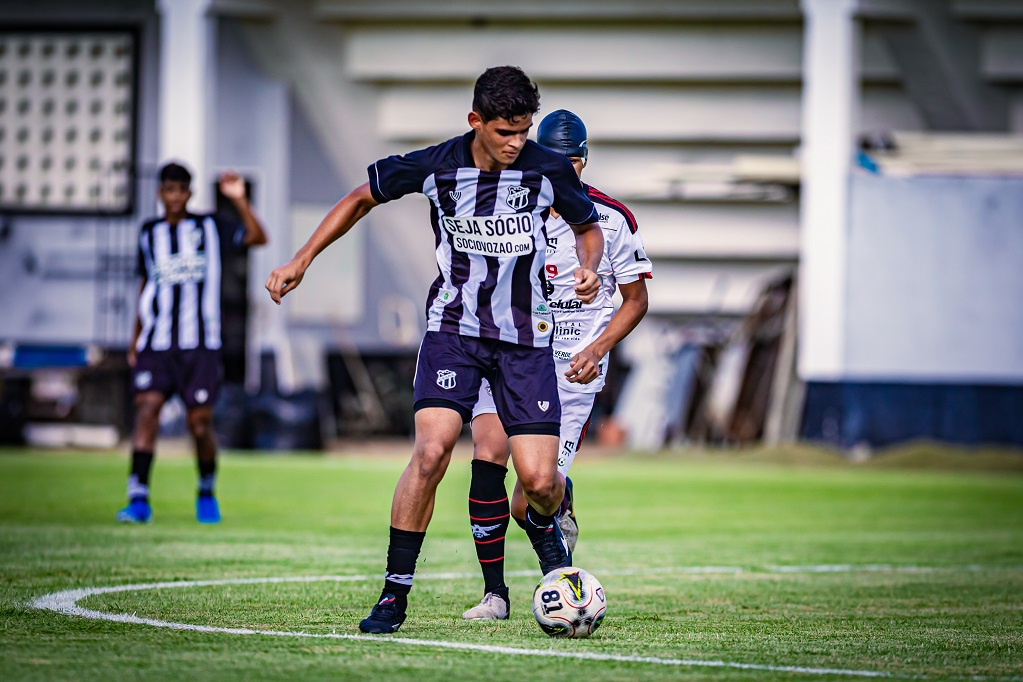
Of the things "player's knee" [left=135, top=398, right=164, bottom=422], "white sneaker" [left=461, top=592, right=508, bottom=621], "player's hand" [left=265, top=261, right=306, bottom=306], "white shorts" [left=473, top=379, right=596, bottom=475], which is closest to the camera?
"player's hand" [left=265, top=261, right=306, bottom=306]

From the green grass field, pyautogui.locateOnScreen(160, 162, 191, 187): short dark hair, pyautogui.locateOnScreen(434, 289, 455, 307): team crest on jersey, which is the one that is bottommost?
the green grass field

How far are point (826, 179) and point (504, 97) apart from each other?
56.6ft

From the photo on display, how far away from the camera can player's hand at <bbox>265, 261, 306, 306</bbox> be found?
5.24 meters

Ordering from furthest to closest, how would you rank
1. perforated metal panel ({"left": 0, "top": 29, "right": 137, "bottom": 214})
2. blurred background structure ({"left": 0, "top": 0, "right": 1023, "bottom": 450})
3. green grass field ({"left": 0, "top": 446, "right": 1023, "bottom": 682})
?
perforated metal panel ({"left": 0, "top": 29, "right": 137, "bottom": 214}) → blurred background structure ({"left": 0, "top": 0, "right": 1023, "bottom": 450}) → green grass field ({"left": 0, "top": 446, "right": 1023, "bottom": 682})

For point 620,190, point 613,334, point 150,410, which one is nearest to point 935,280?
point 620,190

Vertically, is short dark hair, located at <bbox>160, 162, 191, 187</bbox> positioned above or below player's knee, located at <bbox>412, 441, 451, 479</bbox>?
above

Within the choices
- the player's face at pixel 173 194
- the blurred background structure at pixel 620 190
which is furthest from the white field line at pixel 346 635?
the blurred background structure at pixel 620 190

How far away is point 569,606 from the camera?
210 inches

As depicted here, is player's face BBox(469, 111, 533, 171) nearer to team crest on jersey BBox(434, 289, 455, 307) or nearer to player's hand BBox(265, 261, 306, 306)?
team crest on jersey BBox(434, 289, 455, 307)

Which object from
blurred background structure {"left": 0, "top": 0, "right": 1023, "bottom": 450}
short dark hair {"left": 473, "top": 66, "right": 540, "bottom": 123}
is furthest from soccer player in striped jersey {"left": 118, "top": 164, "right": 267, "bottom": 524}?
blurred background structure {"left": 0, "top": 0, "right": 1023, "bottom": 450}

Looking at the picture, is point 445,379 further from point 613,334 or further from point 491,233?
point 613,334

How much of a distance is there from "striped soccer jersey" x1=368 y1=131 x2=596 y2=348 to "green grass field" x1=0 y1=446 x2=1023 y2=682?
111 cm

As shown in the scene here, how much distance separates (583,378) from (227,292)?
20.0 m

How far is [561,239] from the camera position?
6719 mm
